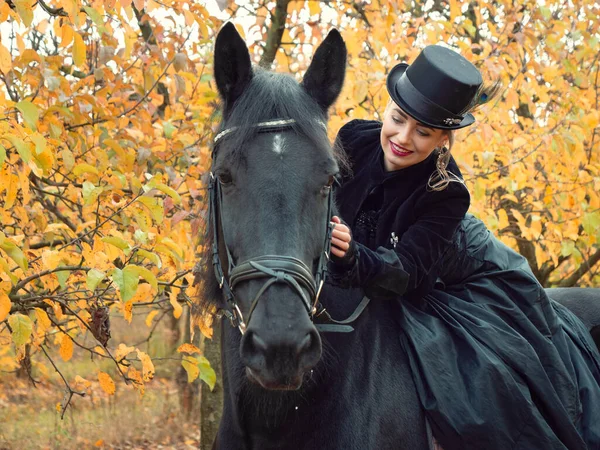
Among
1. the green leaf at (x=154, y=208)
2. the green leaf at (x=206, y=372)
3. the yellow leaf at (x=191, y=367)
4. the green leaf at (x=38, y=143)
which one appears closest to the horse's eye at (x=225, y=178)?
the green leaf at (x=38, y=143)

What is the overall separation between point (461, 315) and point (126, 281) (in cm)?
145

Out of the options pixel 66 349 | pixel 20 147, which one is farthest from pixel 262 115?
pixel 66 349

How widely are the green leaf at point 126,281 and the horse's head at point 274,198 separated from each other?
2.07 feet

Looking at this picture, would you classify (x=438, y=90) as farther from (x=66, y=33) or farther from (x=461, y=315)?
(x=66, y=33)

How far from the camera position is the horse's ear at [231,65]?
8.48 ft

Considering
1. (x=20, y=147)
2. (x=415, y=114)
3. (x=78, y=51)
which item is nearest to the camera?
(x=20, y=147)

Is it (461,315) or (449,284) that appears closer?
(461,315)

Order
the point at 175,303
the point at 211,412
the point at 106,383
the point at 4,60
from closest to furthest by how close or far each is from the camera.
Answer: the point at 4,60, the point at 175,303, the point at 106,383, the point at 211,412

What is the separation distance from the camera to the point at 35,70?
14.1ft

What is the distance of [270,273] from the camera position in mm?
2139

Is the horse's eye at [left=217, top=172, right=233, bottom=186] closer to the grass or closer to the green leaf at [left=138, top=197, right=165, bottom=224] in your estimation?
the green leaf at [left=138, top=197, right=165, bottom=224]

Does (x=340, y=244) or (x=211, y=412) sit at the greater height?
(x=340, y=244)

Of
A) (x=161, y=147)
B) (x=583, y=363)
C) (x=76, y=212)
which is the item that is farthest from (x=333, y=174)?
(x=76, y=212)

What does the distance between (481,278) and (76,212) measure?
3.28 m
